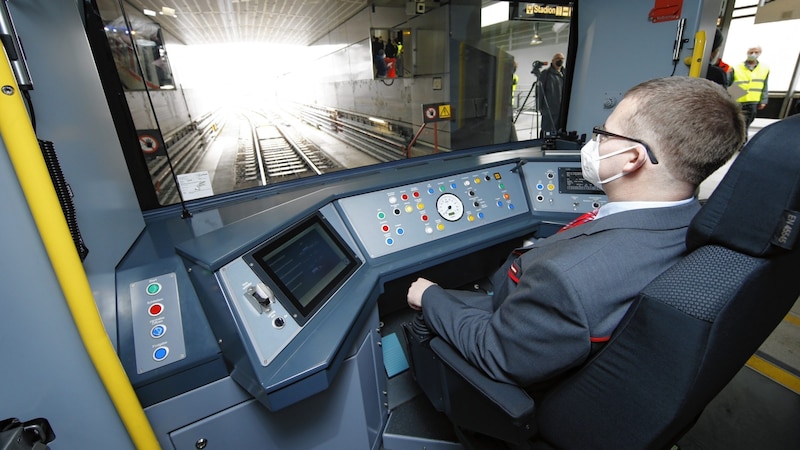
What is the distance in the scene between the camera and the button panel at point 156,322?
0.75m

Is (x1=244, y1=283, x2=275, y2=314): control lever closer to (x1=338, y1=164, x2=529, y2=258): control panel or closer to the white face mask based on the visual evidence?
(x1=338, y1=164, x2=529, y2=258): control panel

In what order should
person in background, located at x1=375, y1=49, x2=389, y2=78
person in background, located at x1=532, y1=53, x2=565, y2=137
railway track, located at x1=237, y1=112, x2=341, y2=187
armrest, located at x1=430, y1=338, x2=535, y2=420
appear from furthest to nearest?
railway track, located at x1=237, y1=112, x2=341, y2=187 < person in background, located at x1=375, y1=49, x2=389, y2=78 < person in background, located at x1=532, y1=53, x2=565, y2=137 < armrest, located at x1=430, y1=338, x2=535, y2=420

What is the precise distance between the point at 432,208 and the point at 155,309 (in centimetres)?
98

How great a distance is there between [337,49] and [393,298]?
261 inches

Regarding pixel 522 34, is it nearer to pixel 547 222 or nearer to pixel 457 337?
pixel 547 222

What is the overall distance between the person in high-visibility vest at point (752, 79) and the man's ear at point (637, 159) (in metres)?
6.77

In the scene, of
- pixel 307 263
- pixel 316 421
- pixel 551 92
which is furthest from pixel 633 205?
pixel 551 92

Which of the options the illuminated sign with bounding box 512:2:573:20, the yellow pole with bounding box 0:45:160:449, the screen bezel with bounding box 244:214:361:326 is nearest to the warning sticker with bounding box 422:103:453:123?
the illuminated sign with bounding box 512:2:573:20

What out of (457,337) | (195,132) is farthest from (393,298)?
(195,132)

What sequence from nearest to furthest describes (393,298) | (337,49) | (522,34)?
1. (393,298)
2. (522,34)
3. (337,49)

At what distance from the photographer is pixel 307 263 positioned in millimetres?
1005

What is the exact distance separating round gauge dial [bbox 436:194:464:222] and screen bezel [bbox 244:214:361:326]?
1.44 feet

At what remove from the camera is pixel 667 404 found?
0.56 meters

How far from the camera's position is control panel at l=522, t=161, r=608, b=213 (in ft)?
5.19
